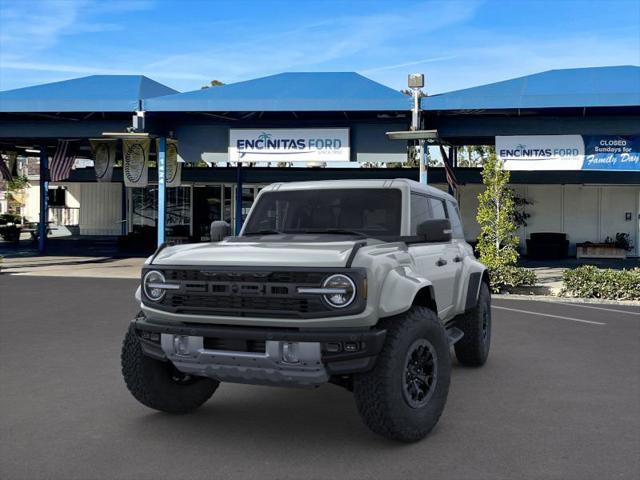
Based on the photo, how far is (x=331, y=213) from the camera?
5977mm

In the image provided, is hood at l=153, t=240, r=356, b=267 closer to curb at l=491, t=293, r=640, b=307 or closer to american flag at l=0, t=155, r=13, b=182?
curb at l=491, t=293, r=640, b=307

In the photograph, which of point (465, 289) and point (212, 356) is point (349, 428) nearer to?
point (212, 356)

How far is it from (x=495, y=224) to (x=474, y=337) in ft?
30.3

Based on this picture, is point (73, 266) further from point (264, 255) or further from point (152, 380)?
point (264, 255)

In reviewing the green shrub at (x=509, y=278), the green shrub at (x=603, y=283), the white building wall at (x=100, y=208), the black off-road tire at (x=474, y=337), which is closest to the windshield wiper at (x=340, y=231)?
the black off-road tire at (x=474, y=337)

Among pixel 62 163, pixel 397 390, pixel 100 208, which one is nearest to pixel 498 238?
pixel 397 390

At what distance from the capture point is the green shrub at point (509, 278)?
15.4 metres

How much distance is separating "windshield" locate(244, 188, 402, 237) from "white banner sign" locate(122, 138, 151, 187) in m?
17.0

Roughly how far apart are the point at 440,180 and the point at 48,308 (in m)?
19.6

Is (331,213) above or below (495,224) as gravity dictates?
above

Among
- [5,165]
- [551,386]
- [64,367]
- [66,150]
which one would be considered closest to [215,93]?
[66,150]

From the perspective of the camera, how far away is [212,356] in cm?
448

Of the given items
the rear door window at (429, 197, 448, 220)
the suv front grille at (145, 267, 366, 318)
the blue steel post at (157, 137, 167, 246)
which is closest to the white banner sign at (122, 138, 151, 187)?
the blue steel post at (157, 137, 167, 246)

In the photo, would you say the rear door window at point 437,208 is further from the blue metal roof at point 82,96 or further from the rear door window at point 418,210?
the blue metal roof at point 82,96
